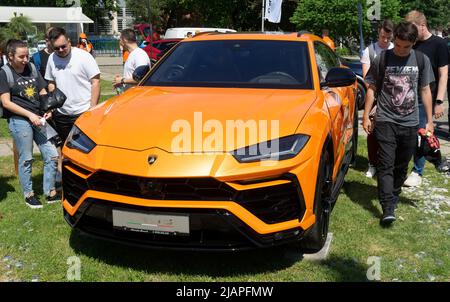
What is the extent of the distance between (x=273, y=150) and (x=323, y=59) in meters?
2.11

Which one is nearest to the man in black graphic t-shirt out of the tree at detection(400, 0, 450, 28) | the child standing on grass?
the child standing on grass

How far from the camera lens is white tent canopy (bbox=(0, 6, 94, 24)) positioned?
4469 centimetres

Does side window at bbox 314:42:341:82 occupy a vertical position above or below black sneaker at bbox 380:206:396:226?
above

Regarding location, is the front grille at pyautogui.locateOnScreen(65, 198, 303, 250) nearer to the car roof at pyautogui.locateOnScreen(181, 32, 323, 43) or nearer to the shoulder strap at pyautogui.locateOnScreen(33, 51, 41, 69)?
the car roof at pyautogui.locateOnScreen(181, 32, 323, 43)

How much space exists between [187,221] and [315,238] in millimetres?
1064

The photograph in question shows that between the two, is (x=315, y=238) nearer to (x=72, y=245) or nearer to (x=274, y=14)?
(x=72, y=245)

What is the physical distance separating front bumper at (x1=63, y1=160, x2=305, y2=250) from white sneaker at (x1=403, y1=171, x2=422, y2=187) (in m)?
2.98

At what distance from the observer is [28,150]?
4.68 metres

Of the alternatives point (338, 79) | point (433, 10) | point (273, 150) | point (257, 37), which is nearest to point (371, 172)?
point (338, 79)

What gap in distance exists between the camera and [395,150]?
439cm

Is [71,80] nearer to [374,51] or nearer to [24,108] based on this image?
[24,108]

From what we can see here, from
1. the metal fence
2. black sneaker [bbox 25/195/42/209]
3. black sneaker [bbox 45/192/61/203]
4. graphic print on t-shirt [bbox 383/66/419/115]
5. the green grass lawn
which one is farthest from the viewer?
the metal fence

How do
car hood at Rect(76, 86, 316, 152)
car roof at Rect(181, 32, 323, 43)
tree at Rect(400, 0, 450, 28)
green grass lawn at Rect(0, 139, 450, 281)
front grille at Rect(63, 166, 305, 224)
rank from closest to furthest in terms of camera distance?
front grille at Rect(63, 166, 305, 224) → car hood at Rect(76, 86, 316, 152) → green grass lawn at Rect(0, 139, 450, 281) → car roof at Rect(181, 32, 323, 43) → tree at Rect(400, 0, 450, 28)
